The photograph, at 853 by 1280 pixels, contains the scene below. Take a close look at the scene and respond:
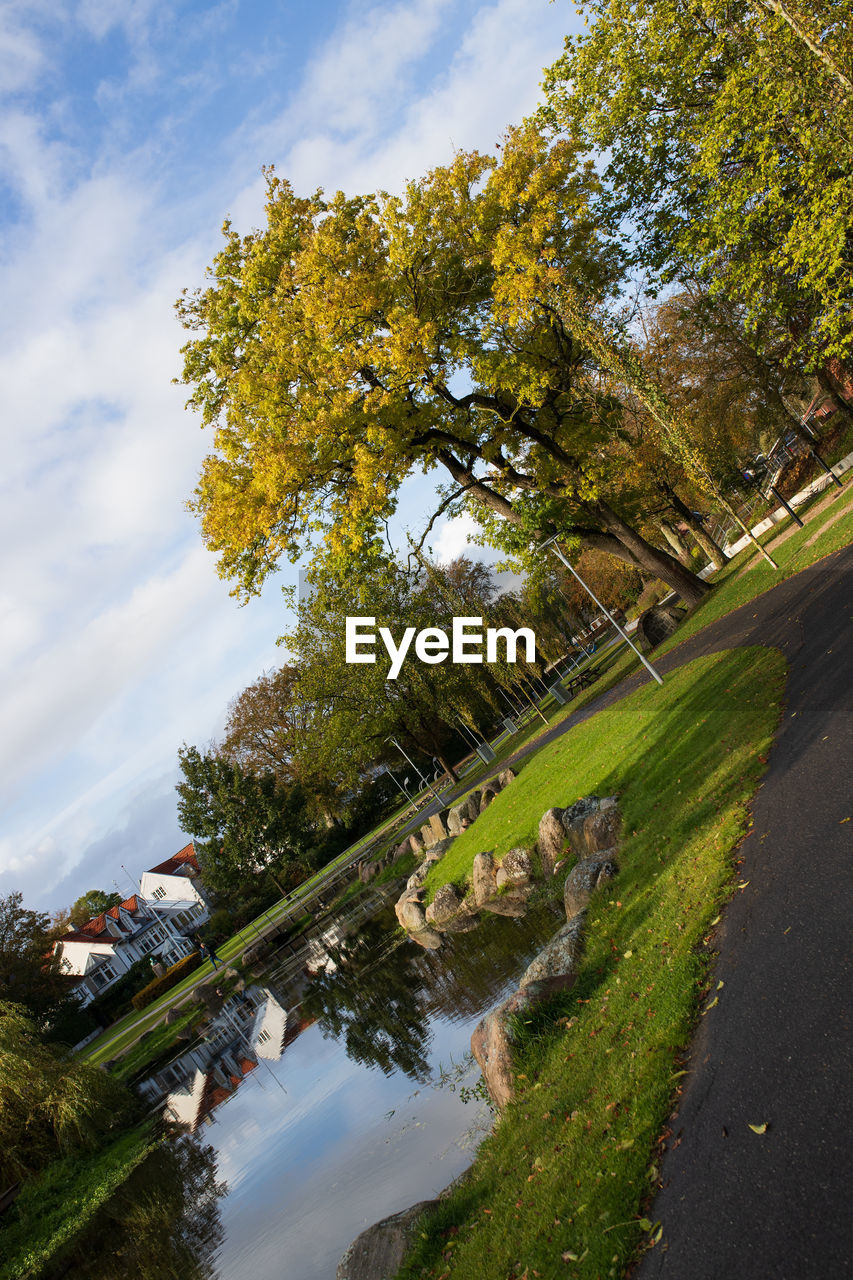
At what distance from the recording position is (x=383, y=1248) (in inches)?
242

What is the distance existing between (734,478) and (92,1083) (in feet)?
113

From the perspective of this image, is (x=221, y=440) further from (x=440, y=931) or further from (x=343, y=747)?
(x=343, y=747)

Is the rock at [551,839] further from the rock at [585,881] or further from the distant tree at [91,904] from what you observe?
the distant tree at [91,904]

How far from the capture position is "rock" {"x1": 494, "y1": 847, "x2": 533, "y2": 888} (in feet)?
48.1

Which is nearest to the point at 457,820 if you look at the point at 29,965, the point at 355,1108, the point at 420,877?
the point at 420,877

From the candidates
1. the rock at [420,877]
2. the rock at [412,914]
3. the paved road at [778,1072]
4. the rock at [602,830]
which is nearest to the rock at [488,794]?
the rock at [420,877]

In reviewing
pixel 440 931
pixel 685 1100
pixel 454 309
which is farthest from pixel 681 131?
pixel 685 1100

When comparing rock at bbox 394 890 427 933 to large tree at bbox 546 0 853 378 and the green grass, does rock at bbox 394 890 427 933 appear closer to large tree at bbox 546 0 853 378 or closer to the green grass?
the green grass

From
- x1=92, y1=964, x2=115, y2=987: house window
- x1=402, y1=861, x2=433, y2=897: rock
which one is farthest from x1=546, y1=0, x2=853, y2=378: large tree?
x1=92, y1=964, x2=115, y2=987: house window

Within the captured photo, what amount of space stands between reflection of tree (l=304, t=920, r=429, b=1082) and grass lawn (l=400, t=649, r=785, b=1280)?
3864 millimetres

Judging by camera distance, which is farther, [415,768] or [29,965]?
[415,768]

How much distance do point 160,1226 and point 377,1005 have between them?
490 centimetres

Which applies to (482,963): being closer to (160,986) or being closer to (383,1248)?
(383,1248)

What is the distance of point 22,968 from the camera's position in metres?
40.1
